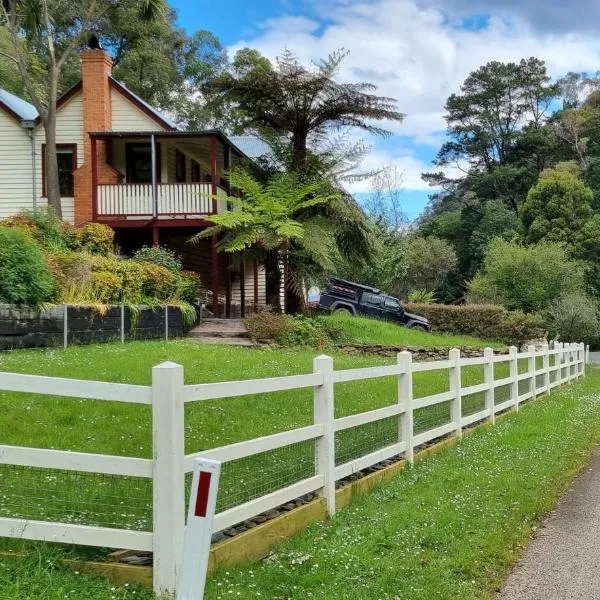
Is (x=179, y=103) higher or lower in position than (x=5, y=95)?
higher

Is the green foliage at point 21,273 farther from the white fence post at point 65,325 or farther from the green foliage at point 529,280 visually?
the green foliage at point 529,280

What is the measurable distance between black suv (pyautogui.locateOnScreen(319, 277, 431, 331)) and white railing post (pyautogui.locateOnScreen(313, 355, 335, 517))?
21924mm

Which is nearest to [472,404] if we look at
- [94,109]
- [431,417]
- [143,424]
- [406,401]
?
[431,417]

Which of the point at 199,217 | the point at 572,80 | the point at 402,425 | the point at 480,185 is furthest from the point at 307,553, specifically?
the point at 572,80

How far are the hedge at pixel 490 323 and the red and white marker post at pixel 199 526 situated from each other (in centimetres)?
2637

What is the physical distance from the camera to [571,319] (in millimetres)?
30672

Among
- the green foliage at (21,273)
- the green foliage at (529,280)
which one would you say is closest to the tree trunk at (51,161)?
the green foliage at (21,273)

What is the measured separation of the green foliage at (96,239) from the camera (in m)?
19.1

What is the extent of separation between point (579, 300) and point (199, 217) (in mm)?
17920

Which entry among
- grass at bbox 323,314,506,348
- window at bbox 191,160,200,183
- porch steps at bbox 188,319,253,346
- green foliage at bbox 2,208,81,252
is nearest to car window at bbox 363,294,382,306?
grass at bbox 323,314,506,348

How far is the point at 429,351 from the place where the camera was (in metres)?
20.2

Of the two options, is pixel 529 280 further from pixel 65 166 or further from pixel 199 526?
pixel 199 526

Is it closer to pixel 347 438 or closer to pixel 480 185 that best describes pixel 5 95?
pixel 347 438

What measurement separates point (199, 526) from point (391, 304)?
26.1 m
